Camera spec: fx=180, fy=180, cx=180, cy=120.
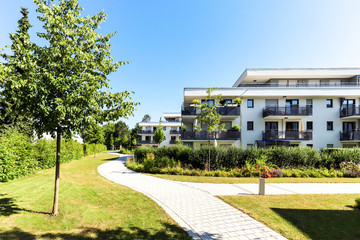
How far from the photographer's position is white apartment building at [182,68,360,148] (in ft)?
76.3

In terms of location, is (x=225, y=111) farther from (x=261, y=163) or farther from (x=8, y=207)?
(x=8, y=207)

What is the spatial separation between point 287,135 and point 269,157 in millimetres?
9963

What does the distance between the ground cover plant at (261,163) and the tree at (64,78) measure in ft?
33.7

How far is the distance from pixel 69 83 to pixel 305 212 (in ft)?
28.5

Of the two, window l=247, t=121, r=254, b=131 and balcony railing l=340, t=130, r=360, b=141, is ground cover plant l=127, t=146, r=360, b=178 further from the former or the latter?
window l=247, t=121, r=254, b=131

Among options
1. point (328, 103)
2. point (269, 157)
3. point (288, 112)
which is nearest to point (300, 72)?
point (328, 103)

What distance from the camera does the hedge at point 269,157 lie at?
49.9 feet

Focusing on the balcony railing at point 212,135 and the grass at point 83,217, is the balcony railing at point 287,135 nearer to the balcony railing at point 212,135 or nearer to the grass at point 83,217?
the balcony railing at point 212,135

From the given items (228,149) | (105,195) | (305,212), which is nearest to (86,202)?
(105,195)

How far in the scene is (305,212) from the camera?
248 inches

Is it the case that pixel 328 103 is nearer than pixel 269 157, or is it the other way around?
pixel 269 157

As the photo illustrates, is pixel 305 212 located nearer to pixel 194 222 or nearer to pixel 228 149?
pixel 194 222

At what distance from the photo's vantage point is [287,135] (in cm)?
2314

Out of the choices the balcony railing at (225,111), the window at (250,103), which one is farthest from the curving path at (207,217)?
the window at (250,103)
